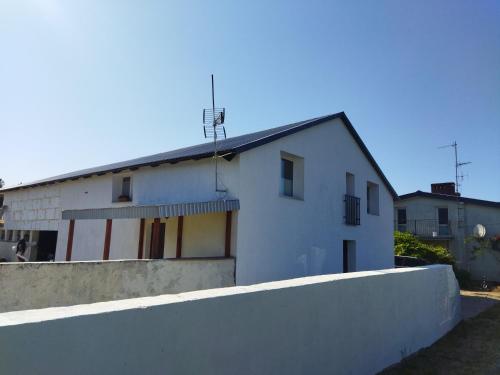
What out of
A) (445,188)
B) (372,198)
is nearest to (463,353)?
(372,198)

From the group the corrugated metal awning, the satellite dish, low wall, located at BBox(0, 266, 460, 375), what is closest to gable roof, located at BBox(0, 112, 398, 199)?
the corrugated metal awning

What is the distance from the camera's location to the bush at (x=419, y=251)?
22.9 m

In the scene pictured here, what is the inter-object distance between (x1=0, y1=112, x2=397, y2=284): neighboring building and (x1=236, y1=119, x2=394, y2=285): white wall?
4cm

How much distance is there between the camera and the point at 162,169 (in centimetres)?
1334

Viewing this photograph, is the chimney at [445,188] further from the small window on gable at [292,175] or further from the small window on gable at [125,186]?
the small window on gable at [125,186]

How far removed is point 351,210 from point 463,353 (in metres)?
8.67

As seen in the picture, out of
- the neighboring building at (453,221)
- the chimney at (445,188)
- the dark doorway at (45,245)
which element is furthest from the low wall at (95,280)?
the chimney at (445,188)

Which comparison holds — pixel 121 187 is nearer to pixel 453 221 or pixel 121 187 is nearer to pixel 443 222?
pixel 453 221

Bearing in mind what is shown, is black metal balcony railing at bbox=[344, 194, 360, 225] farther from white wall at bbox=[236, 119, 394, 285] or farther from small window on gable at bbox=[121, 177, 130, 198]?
small window on gable at bbox=[121, 177, 130, 198]

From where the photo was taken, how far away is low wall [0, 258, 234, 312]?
7.28 meters

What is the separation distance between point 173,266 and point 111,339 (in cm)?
670

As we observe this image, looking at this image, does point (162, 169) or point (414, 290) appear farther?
point (162, 169)

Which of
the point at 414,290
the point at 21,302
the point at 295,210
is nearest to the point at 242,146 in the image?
the point at 295,210

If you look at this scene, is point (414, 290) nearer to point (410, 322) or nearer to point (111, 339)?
point (410, 322)
